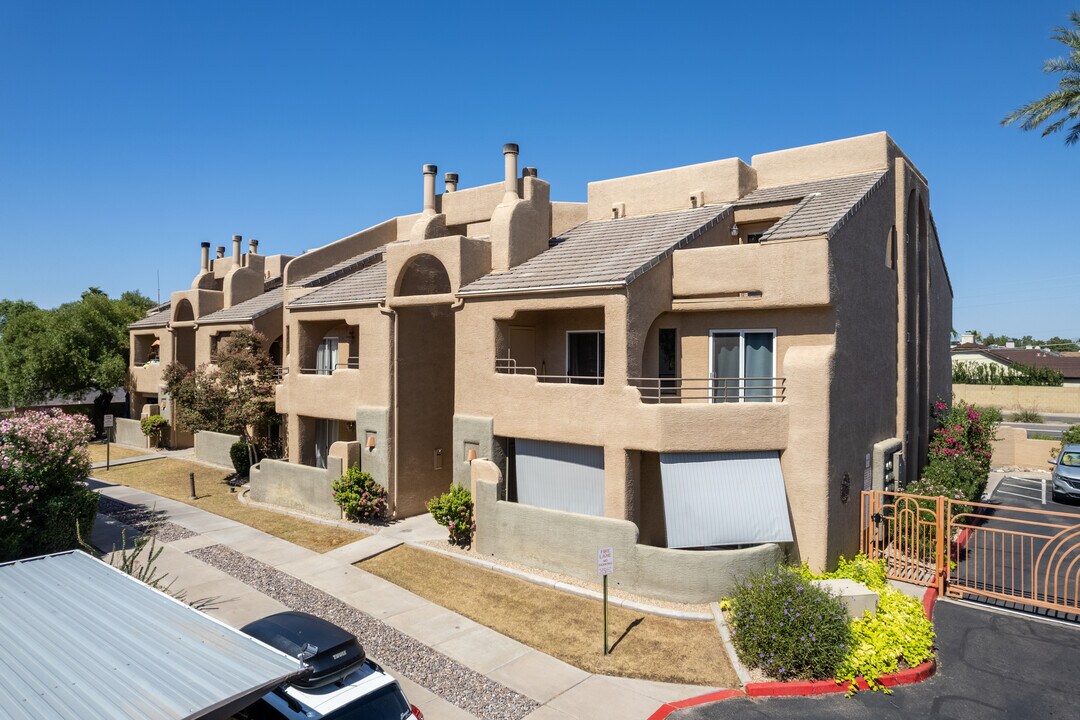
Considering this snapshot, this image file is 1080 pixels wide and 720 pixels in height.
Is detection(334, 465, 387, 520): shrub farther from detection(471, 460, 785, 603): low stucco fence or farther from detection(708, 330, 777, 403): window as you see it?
detection(708, 330, 777, 403): window

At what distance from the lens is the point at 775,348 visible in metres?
15.5

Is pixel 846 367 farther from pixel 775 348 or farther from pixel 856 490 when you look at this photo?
pixel 856 490

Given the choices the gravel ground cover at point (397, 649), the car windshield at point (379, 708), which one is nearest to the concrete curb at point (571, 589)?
the gravel ground cover at point (397, 649)

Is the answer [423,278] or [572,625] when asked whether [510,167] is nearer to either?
[423,278]

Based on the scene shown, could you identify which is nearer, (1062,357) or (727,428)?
(727,428)

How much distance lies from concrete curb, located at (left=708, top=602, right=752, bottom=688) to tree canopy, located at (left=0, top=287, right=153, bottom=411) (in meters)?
35.6

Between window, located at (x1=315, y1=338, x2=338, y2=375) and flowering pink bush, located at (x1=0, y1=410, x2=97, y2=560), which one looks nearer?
flowering pink bush, located at (x1=0, y1=410, x2=97, y2=560)

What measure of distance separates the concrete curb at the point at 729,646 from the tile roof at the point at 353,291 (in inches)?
520

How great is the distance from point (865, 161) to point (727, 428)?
10.8 metres

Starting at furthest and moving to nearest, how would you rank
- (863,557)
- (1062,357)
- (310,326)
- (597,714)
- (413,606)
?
(1062,357) < (310,326) < (863,557) < (413,606) < (597,714)

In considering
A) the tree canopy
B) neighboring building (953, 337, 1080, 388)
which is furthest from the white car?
neighboring building (953, 337, 1080, 388)

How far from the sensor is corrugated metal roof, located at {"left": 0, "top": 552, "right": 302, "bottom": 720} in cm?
540

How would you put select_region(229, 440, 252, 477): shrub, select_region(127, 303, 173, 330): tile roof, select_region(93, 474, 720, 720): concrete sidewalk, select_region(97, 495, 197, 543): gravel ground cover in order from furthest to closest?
1. select_region(127, 303, 173, 330): tile roof
2. select_region(229, 440, 252, 477): shrub
3. select_region(97, 495, 197, 543): gravel ground cover
4. select_region(93, 474, 720, 720): concrete sidewalk

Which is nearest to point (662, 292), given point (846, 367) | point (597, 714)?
point (846, 367)
